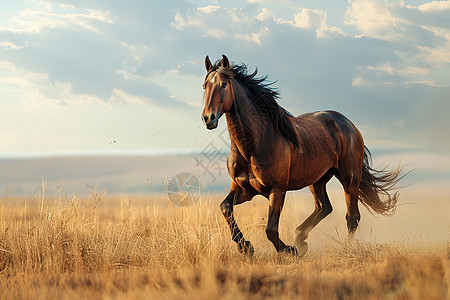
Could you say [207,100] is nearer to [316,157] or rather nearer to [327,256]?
[316,157]

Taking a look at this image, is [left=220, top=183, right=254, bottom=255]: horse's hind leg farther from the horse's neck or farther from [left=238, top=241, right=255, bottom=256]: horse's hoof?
the horse's neck

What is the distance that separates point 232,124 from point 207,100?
1.90 ft

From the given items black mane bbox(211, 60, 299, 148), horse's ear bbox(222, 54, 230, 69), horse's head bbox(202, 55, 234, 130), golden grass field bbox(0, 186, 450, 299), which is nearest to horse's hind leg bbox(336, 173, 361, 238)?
golden grass field bbox(0, 186, 450, 299)

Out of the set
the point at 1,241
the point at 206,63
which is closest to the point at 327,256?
the point at 206,63

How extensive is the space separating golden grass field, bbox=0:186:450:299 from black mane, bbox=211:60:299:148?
1.53 m

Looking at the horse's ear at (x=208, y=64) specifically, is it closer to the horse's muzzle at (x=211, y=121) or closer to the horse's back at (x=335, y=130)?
the horse's muzzle at (x=211, y=121)

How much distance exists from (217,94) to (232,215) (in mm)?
1844

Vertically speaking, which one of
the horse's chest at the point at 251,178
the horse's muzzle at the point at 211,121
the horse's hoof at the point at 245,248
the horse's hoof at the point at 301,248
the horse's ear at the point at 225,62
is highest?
the horse's ear at the point at 225,62

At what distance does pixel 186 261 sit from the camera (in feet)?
19.8

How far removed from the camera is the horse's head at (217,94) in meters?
5.67

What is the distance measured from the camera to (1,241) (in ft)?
22.6

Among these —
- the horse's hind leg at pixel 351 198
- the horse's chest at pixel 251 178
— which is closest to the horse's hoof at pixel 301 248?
the horse's hind leg at pixel 351 198

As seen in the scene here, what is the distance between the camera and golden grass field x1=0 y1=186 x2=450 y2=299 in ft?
13.0

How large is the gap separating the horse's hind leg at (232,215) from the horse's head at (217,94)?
1.33 meters
